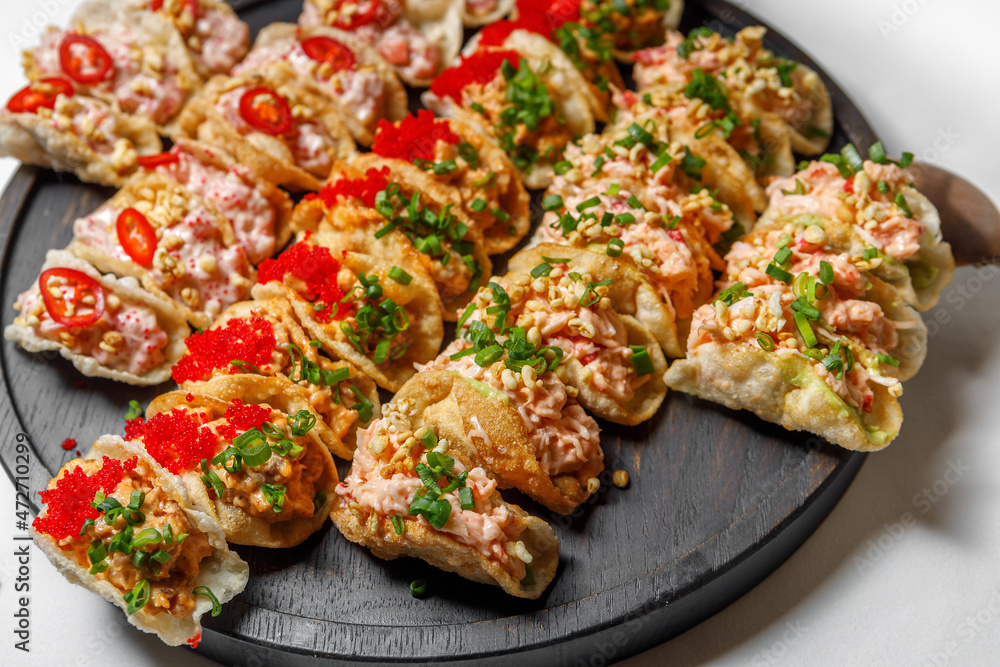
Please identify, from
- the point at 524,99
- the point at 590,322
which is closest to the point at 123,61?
the point at 524,99

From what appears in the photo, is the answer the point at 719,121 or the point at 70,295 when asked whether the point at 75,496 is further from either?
the point at 719,121

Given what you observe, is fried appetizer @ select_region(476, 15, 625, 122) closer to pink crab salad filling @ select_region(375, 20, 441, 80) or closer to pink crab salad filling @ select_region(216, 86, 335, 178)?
pink crab salad filling @ select_region(375, 20, 441, 80)

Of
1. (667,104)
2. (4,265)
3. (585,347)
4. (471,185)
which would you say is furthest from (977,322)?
(4,265)

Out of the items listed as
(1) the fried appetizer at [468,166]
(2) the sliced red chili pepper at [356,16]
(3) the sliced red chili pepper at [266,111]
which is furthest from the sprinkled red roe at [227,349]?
(2) the sliced red chili pepper at [356,16]

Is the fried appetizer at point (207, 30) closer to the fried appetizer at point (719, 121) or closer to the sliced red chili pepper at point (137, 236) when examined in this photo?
the sliced red chili pepper at point (137, 236)

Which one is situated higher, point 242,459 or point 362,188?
point 362,188

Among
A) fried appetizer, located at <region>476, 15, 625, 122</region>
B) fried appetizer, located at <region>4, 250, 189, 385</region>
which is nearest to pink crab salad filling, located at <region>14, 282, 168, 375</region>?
fried appetizer, located at <region>4, 250, 189, 385</region>

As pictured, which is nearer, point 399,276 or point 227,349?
point 227,349
